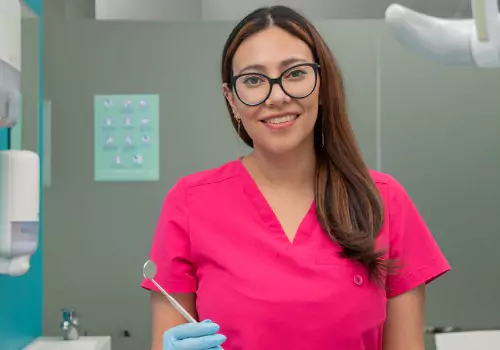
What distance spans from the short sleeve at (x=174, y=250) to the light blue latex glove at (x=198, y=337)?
0.14 meters

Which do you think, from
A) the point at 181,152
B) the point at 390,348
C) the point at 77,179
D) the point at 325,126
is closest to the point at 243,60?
the point at 325,126

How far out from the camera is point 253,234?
1.10m

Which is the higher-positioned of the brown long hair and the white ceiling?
the white ceiling

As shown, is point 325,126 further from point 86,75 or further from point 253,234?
point 86,75

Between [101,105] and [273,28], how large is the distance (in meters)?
1.07

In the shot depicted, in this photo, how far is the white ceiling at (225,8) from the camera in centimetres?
208

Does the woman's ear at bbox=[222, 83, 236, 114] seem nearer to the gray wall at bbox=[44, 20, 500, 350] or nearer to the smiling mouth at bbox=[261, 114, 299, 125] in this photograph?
the smiling mouth at bbox=[261, 114, 299, 125]

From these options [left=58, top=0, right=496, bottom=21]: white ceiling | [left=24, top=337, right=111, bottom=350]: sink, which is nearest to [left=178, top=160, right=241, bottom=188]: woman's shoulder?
[left=24, top=337, right=111, bottom=350]: sink

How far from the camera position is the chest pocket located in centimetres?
101

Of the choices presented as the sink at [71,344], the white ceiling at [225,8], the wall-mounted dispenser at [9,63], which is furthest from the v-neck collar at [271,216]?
the white ceiling at [225,8]

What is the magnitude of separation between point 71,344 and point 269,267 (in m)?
0.88

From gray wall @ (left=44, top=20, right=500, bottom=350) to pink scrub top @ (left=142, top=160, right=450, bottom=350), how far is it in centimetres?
87

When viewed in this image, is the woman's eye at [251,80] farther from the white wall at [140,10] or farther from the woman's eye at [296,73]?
the white wall at [140,10]

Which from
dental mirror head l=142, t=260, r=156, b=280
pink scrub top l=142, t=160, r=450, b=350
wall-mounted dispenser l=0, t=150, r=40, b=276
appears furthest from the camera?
wall-mounted dispenser l=0, t=150, r=40, b=276
